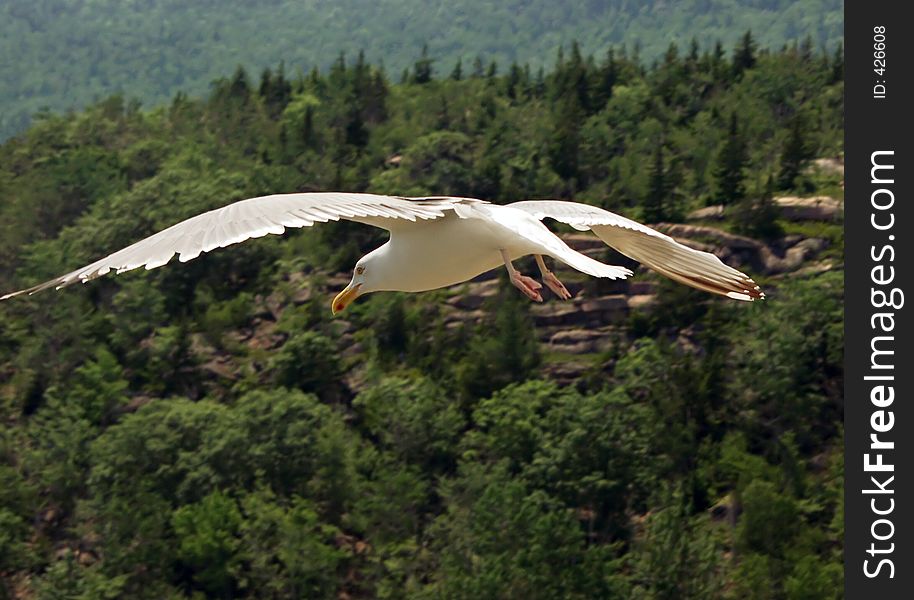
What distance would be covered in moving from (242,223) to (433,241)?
167 centimetres

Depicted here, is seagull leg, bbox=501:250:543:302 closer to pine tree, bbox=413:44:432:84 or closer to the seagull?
the seagull

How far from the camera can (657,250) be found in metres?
13.7

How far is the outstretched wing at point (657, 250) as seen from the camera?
1296cm

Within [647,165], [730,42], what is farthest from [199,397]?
[730,42]

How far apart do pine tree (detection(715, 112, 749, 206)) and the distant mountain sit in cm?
9469

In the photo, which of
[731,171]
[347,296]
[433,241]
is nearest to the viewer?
[433,241]

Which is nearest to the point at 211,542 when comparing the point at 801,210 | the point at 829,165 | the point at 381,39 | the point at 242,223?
the point at 801,210

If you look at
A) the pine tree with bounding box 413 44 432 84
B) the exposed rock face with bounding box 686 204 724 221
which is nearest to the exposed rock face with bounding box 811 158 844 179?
the exposed rock face with bounding box 686 204 724 221

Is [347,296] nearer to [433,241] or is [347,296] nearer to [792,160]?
[433,241]

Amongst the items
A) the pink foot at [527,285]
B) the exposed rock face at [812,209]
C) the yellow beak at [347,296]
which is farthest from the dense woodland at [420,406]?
the pink foot at [527,285]

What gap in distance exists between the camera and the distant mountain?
17638 centimetres

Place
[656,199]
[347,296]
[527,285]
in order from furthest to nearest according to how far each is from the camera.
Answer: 1. [656,199]
2. [347,296]
3. [527,285]

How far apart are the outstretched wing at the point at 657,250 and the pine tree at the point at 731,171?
58.7 meters

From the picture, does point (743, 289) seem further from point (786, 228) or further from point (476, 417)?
point (786, 228)
